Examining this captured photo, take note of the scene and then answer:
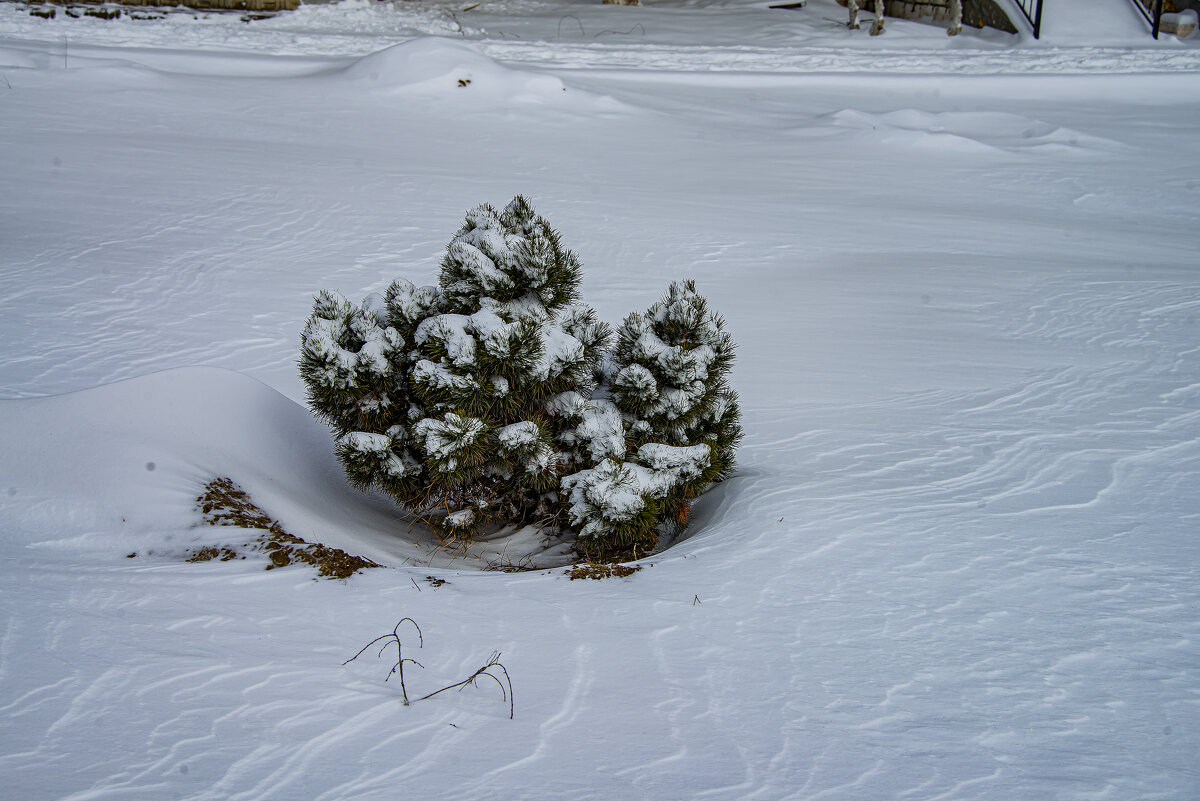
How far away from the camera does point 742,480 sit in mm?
4270

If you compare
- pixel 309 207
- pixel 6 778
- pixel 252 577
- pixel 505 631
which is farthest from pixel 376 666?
pixel 309 207

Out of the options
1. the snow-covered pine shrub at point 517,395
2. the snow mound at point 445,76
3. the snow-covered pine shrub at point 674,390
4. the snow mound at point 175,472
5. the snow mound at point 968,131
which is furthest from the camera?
the snow mound at point 445,76

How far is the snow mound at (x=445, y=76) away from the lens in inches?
427

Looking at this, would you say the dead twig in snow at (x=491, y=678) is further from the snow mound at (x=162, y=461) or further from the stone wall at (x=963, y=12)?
the stone wall at (x=963, y=12)

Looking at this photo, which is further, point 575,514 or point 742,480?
point 742,480

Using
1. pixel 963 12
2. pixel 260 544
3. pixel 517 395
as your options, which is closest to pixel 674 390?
pixel 517 395

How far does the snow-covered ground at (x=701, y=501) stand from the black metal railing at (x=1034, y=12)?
4.87 meters

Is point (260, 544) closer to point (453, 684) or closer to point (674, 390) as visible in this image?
point (453, 684)

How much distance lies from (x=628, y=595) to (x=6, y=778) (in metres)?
1.84

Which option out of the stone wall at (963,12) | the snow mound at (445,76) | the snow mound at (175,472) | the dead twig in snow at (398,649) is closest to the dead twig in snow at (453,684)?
the dead twig in snow at (398,649)

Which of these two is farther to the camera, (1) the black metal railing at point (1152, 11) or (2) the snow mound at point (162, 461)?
(1) the black metal railing at point (1152, 11)

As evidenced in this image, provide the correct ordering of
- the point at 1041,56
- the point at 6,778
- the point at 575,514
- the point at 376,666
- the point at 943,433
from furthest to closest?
1. the point at 1041,56
2. the point at 943,433
3. the point at 575,514
4. the point at 376,666
5. the point at 6,778

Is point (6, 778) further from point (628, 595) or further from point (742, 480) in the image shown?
point (742, 480)

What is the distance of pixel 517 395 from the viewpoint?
3.71 meters
